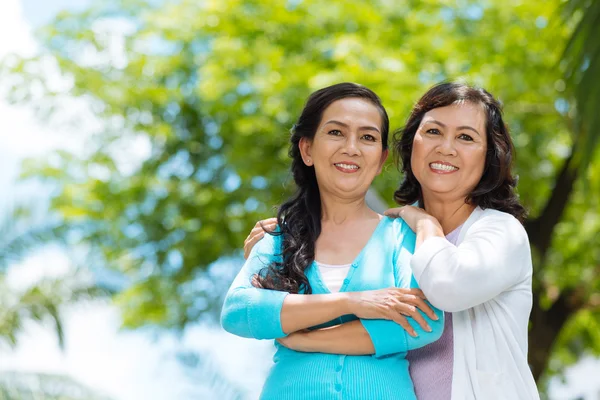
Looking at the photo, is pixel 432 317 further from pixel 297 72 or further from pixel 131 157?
pixel 131 157

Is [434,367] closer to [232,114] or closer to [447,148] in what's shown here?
[447,148]

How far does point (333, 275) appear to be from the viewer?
2.30 meters

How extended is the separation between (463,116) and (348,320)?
27.2 inches

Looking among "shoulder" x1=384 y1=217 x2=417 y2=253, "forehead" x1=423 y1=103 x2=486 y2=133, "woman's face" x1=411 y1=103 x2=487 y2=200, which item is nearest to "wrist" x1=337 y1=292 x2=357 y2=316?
"shoulder" x1=384 y1=217 x2=417 y2=253

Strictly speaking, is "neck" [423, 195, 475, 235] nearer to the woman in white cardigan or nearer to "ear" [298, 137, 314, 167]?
the woman in white cardigan

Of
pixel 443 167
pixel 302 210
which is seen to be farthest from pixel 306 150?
pixel 443 167

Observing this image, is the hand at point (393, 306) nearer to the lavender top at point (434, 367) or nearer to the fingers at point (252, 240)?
the lavender top at point (434, 367)

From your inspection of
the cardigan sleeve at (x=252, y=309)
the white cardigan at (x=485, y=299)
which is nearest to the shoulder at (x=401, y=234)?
the white cardigan at (x=485, y=299)

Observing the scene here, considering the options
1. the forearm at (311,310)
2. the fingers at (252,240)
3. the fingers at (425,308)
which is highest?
the fingers at (252,240)

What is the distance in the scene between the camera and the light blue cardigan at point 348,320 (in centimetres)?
213

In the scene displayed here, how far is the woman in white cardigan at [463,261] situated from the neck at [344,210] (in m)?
0.10

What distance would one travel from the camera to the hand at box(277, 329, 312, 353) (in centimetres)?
220

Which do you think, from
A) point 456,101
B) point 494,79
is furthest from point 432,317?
point 494,79

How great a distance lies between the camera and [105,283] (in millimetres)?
4355
